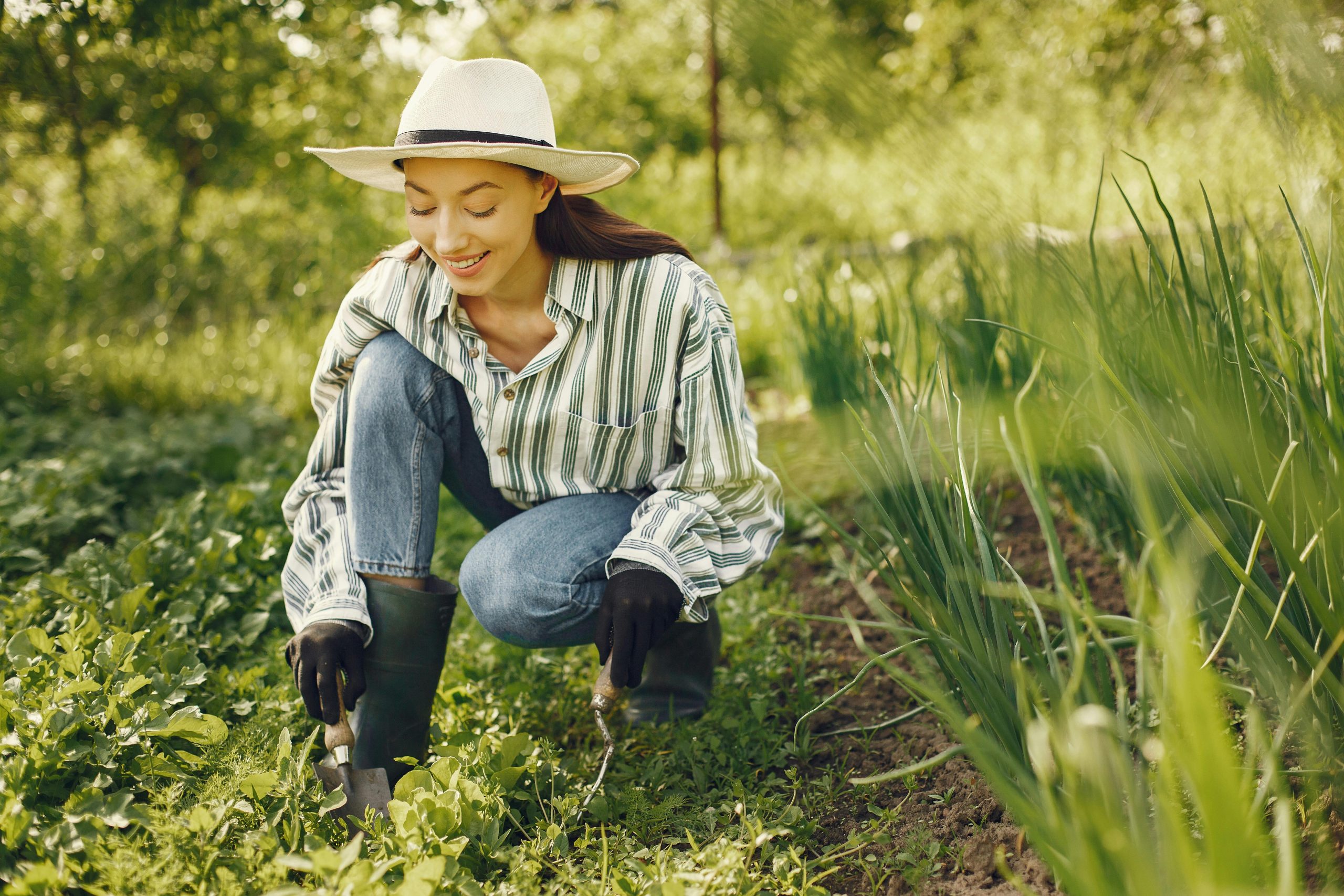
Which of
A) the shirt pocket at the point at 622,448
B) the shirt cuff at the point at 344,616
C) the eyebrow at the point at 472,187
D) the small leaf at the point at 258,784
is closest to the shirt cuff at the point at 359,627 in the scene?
the shirt cuff at the point at 344,616

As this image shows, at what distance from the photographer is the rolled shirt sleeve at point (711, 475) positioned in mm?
1594

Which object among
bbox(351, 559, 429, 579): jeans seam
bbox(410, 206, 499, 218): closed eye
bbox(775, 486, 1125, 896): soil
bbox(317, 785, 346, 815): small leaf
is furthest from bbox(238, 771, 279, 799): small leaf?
bbox(410, 206, 499, 218): closed eye

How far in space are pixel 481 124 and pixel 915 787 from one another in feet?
4.03

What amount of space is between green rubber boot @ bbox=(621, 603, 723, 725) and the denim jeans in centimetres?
17

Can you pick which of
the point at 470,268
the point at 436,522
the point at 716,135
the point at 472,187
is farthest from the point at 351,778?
the point at 716,135

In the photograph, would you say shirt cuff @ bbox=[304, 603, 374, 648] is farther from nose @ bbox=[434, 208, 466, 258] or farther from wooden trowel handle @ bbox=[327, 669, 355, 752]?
nose @ bbox=[434, 208, 466, 258]

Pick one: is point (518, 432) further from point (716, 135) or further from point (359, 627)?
point (716, 135)

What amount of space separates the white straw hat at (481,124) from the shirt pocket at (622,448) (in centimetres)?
44

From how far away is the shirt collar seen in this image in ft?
5.55

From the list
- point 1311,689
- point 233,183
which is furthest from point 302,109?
point 1311,689

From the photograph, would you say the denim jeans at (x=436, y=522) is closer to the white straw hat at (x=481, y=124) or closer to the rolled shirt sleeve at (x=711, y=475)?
the rolled shirt sleeve at (x=711, y=475)

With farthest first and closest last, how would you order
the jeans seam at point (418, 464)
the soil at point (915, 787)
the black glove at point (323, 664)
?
the jeans seam at point (418, 464) → the black glove at point (323, 664) → the soil at point (915, 787)

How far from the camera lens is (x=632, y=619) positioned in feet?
4.73

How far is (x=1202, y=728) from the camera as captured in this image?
0.62 m
